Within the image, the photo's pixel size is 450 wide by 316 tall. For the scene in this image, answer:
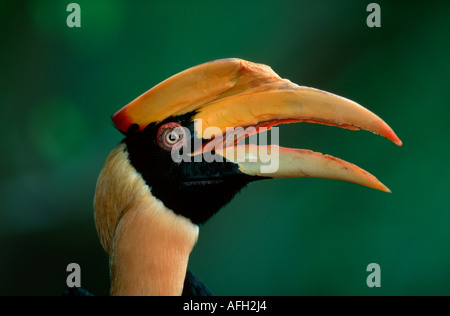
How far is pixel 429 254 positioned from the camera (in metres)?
3.54

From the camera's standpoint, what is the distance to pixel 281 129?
3.63m

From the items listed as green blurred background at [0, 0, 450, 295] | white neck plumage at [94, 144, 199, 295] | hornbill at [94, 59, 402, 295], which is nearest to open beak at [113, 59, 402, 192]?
hornbill at [94, 59, 402, 295]

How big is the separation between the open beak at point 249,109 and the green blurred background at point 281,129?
196 cm

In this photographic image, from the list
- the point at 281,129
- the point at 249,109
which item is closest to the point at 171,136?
the point at 249,109

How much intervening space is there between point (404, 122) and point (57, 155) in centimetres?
243

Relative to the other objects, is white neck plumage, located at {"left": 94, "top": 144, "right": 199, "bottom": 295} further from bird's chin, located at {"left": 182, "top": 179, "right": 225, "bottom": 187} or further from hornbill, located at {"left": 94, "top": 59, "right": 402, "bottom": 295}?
bird's chin, located at {"left": 182, "top": 179, "right": 225, "bottom": 187}

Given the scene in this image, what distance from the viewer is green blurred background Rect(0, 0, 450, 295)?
3445 millimetres

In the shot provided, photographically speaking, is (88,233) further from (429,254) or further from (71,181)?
(429,254)

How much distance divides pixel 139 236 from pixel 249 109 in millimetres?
490

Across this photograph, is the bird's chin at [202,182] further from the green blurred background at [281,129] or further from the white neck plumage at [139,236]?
the green blurred background at [281,129]

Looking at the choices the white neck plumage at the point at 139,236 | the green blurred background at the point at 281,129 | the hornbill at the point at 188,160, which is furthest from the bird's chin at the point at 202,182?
the green blurred background at the point at 281,129

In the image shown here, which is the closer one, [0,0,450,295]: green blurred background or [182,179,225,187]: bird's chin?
[182,179,225,187]: bird's chin

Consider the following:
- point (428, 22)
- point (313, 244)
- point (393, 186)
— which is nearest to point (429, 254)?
point (393, 186)

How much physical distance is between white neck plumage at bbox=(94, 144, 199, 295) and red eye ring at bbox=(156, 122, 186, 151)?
0.45 feet
